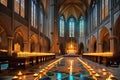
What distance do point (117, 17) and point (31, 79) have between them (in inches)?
545

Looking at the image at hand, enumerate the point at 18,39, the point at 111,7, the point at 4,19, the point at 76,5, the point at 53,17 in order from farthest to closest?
the point at 76,5 → the point at 53,17 → the point at 18,39 → the point at 111,7 → the point at 4,19

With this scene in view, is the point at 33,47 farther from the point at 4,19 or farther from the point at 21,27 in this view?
the point at 4,19

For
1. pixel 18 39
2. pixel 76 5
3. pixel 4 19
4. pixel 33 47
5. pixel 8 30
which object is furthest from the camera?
pixel 76 5

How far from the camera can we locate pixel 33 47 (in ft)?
104

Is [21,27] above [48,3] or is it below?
below

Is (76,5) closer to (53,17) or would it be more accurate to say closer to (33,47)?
(53,17)

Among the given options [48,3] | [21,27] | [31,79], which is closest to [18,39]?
[21,27]

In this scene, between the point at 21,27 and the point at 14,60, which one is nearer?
the point at 14,60

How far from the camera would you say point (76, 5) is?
1876 inches

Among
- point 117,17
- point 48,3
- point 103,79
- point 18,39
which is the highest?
point 48,3

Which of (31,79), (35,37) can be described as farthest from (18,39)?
(31,79)

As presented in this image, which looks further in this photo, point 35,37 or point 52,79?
point 35,37

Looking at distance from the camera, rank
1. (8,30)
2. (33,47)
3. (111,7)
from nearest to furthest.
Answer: (8,30)
(111,7)
(33,47)

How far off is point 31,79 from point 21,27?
1515 cm
